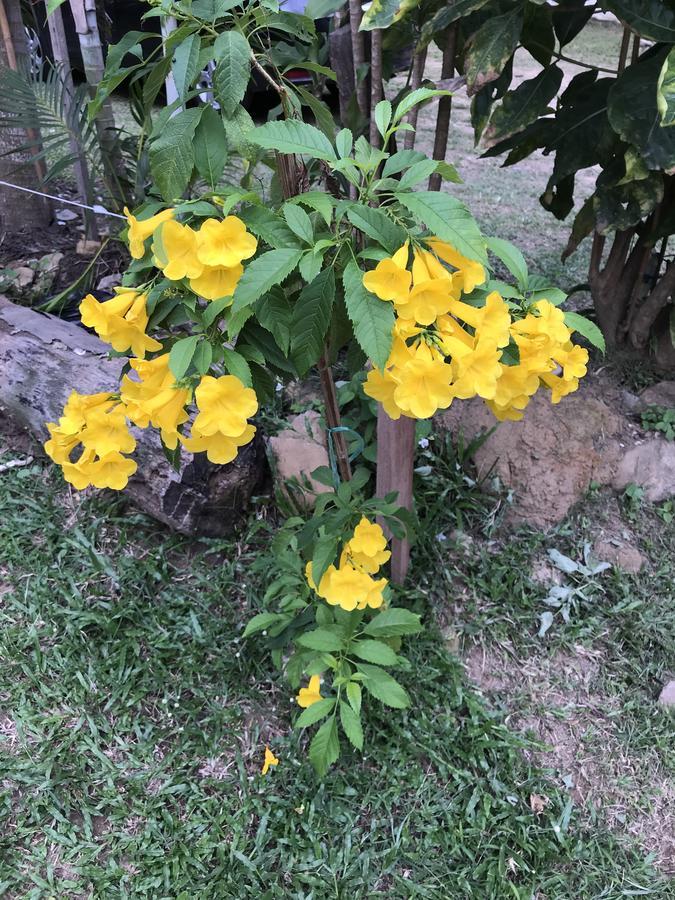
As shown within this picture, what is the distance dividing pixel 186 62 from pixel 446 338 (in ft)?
1.76

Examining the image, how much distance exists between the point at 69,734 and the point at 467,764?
42.0 inches

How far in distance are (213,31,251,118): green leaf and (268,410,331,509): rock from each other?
1.35 metres

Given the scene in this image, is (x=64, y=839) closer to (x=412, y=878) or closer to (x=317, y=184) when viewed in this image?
(x=412, y=878)

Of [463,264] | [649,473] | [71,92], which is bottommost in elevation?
[649,473]

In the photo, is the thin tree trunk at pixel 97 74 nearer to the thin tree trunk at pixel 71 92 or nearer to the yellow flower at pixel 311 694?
the thin tree trunk at pixel 71 92

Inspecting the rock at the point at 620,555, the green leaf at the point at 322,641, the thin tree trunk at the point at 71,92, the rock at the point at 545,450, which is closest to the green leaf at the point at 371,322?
the green leaf at the point at 322,641

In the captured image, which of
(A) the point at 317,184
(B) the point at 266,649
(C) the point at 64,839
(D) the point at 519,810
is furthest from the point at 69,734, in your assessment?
(A) the point at 317,184

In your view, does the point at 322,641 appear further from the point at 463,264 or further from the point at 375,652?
the point at 463,264

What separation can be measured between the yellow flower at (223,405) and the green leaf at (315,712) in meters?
0.89

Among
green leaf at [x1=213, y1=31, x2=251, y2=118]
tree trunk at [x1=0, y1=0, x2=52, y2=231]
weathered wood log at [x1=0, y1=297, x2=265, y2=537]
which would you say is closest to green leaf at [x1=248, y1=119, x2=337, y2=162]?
green leaf at [x1=213, y1=31, x2=251, y2=118]

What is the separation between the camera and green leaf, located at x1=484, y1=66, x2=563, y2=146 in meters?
2.02

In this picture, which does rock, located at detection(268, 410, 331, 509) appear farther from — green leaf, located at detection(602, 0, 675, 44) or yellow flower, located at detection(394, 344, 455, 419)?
green leaf, located at detection(602, 0, 675, 44)

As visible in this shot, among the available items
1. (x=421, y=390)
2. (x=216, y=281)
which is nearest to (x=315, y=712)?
(x=421, y=390)

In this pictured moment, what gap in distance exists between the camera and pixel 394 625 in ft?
5.52
